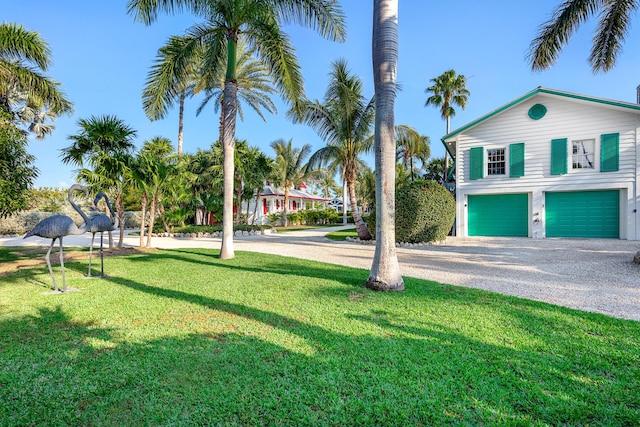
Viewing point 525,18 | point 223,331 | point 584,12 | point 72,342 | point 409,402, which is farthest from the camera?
point 525,18

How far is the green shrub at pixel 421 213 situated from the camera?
12.4 meters

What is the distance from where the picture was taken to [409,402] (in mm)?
2352

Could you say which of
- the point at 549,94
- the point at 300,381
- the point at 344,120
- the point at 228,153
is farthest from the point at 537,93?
the point at 300,381

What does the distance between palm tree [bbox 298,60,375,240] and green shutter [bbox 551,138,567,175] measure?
27.5 feet

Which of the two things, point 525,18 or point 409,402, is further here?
point 525,18

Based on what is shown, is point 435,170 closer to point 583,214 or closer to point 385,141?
point 583,214

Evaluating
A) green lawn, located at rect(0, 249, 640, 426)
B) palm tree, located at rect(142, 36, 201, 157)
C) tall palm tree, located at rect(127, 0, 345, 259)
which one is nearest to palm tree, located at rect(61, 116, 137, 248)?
palm tree, located at rect(142, 36, 201, 157)

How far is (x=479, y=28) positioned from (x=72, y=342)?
518 inches

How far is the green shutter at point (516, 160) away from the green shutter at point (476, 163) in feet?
4.10

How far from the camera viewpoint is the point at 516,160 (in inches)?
589

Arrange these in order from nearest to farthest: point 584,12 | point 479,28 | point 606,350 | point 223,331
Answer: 1. point 606,350
2. point 223,331
3. point 584,12
4. point 479,28

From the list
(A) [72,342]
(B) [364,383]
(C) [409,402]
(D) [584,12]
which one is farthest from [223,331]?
(D) [584,12]

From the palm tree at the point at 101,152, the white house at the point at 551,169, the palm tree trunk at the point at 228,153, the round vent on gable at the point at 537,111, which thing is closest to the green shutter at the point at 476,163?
the white house at the point at 551,169

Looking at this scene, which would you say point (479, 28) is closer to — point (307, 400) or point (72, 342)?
point (307, 400)
